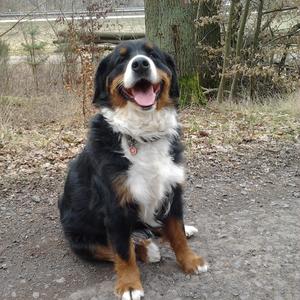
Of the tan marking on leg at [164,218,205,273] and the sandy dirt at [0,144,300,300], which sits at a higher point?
the tan marking on leg at [164,218,205,273]

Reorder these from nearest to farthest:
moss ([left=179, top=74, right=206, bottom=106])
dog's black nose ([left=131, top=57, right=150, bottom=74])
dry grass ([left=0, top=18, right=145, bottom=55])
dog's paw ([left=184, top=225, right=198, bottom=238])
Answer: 1. dog's black nose ([left=131, top=57, right=150, bottom=74])
2. dog's paw ([left=184, top=225, right=198, bottom=238])
3. moss ([left=179, top=74, right=206, bottom=106])
4. dry grass ([left=0, top=18, right=145, bottom=55])

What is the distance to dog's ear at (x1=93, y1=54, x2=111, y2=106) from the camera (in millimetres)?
3449

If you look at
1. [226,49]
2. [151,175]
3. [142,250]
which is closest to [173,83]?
[151,175]

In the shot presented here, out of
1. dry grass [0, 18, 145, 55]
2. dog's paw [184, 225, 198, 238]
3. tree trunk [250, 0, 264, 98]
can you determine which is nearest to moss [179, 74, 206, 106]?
tree trunk [250, 0, 264, 98]

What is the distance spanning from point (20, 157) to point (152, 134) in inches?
126

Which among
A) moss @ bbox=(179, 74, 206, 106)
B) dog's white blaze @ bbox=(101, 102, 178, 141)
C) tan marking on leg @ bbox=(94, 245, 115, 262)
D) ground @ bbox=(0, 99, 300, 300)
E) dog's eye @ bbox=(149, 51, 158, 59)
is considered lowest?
moss @ bbox=(179, 74, 206, 106)

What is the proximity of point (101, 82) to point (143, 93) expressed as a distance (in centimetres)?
43

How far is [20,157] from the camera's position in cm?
605

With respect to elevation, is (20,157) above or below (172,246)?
below

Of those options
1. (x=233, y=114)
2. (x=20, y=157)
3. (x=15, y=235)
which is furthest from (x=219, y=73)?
(x=15, y=235)

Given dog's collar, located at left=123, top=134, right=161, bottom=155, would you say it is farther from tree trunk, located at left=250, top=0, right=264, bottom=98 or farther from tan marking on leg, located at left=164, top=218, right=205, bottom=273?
tree trunk, located at left=250, top=0, right=264, bottom=98

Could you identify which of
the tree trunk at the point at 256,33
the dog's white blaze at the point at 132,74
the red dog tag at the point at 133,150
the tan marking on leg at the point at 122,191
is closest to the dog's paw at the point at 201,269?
the tan marking on leg at the point at 122,191

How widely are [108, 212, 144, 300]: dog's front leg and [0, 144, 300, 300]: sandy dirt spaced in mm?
108

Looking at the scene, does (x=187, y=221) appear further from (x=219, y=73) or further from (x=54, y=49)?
(x=54, y=49)
